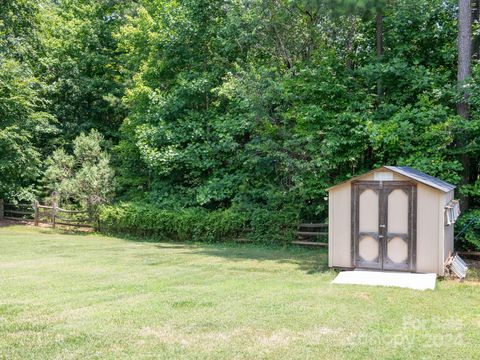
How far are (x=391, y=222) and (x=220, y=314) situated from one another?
4.45 meters

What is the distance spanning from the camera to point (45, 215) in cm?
2038

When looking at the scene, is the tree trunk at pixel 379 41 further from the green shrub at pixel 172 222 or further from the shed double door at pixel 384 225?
the green shrub at pixel 172 222

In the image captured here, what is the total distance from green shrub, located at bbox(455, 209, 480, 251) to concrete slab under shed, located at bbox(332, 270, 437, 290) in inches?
118

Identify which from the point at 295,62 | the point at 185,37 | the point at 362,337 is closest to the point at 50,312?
the point at 362,337

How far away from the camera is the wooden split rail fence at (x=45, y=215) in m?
18.3

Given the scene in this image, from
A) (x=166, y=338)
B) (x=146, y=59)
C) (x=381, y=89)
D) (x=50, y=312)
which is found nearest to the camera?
(x=166, y=338)

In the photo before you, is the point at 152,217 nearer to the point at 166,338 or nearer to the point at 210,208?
the point at 210,208

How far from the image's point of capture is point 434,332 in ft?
17.6

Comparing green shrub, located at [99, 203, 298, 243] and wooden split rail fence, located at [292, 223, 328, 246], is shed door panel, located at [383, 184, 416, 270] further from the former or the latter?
green shrub, located at [99, 203, 298, 243]

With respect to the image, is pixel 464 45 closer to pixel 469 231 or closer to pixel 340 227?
pixel 469 231

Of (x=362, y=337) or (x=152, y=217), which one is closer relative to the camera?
(x=362, y=337)

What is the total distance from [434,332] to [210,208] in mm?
11338

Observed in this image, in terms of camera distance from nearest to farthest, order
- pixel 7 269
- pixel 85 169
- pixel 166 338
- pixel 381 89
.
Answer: pixel 166 338, pixel 7 269, pixel 381 89, pixel 85 169

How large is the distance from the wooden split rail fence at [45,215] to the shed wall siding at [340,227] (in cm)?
1098
